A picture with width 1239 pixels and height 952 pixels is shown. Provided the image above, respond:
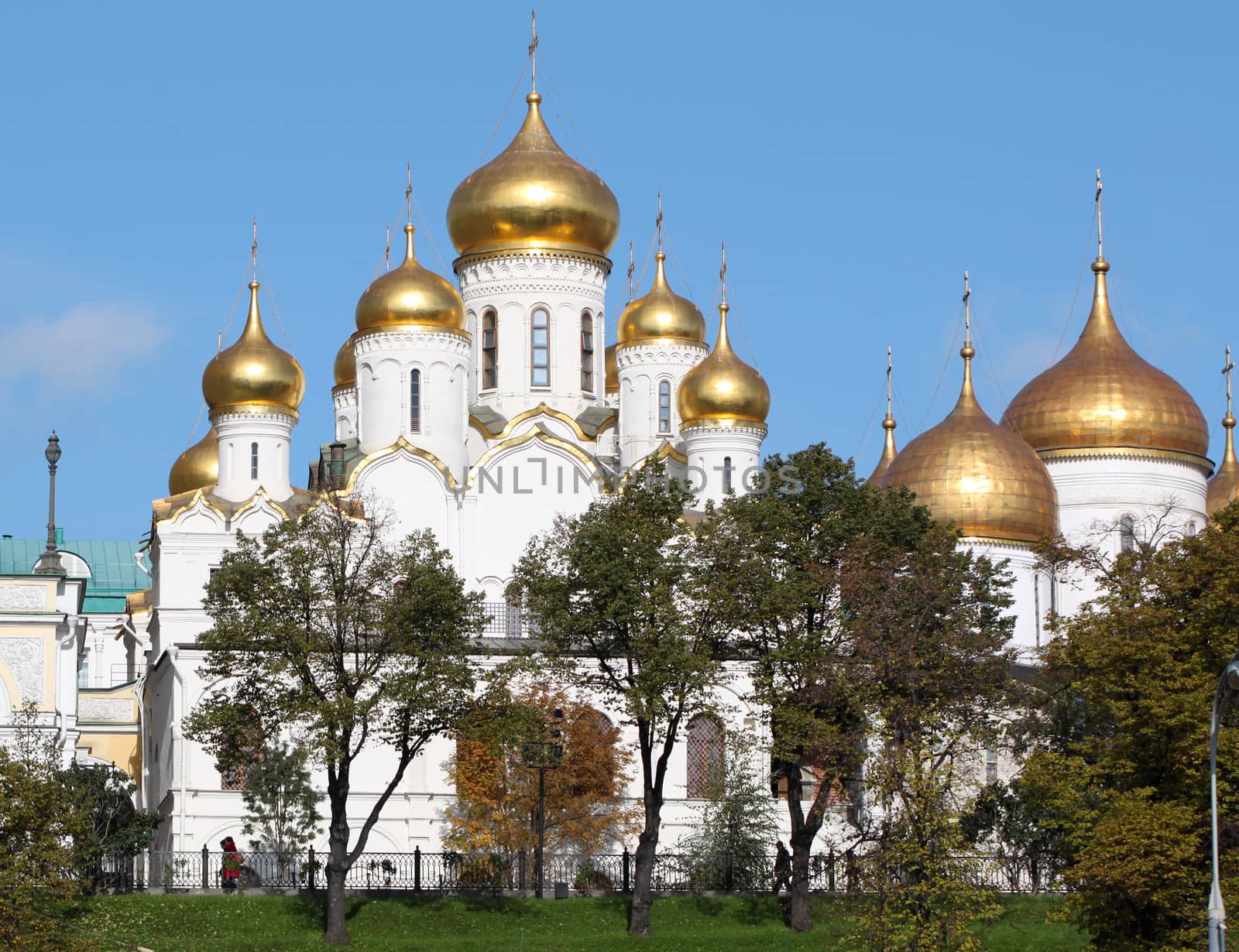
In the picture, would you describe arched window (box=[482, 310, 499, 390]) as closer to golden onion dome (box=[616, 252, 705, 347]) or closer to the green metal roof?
golden onion dome (box=[616, 252, 705, 347])

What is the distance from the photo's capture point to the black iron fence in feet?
129

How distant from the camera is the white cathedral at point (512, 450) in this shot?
46500 mm

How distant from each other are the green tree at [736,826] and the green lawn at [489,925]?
197cm

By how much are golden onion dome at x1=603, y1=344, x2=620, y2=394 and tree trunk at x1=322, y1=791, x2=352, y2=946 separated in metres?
24.5

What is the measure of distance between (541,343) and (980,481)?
10.6 m

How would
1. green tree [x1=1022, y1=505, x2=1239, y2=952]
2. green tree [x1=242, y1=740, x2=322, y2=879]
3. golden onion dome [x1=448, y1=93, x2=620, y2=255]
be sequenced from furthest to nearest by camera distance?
golden onion dome [x1=448, y1=93, x2=620, y2=255] < green tree [x1=242, y1=740, x2=322, y2=879] < green tree [x1=1022, y1=505, x2=1239, y2=952]

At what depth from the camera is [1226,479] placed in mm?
62000

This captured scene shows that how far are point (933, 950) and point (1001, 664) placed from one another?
23.0 ft

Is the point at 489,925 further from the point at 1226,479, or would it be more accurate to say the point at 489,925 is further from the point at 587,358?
the point at 1226,479

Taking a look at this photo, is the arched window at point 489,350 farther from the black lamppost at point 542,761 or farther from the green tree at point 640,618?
the green tree at point 640,618

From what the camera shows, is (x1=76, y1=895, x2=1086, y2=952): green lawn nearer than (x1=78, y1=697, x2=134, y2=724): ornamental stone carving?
Yes

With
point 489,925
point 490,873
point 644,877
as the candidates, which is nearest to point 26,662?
point 490,873

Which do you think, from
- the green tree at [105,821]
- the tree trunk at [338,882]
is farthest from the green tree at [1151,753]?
the green tree at [105,821]

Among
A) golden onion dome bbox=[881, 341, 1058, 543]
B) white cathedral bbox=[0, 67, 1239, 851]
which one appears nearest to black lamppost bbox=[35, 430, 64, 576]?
white cathedral bbox=[0, 67, 1239, 851]
